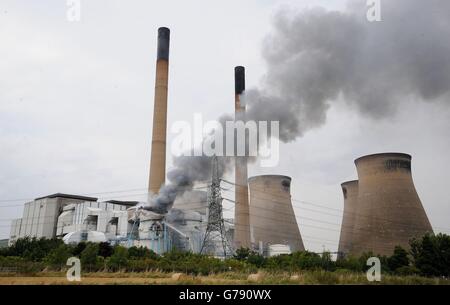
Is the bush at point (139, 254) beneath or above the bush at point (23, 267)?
above

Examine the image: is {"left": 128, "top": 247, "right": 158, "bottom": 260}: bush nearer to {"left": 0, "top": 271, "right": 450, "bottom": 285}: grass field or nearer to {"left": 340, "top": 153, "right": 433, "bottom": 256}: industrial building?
{"left": 0, "top": 271, "right": 450, "bottom": 285}: grass field

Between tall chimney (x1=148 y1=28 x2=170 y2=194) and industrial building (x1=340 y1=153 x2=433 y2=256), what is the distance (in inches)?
593

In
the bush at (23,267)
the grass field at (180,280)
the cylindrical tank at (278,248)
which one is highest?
the cylindrical tank at (278,248)

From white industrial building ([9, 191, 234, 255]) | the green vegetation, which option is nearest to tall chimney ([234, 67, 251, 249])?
white industrial building ([9, 191, 234, 255])


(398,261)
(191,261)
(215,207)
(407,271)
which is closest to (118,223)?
(215,207)

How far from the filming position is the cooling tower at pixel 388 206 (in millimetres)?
26219

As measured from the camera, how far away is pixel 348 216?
35.1 m

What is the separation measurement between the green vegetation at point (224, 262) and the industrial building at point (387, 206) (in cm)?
244

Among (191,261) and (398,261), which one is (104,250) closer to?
(191,261)

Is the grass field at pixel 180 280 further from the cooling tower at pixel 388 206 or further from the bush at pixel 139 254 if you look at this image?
the cooling tower at pixel 388 206

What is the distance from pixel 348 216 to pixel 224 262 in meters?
19.6

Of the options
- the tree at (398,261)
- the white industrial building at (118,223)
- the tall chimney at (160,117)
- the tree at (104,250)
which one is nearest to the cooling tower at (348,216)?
the tree at (398,261)
